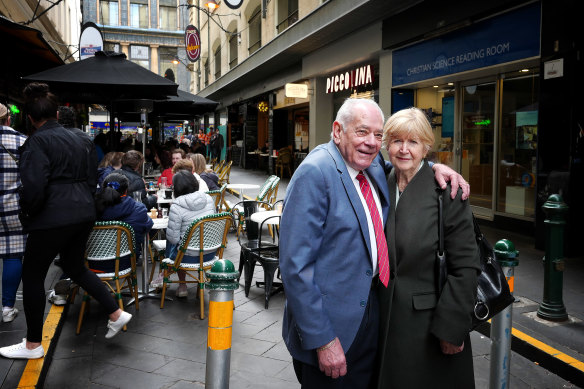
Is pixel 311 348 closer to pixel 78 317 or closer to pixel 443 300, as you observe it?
pixel 443 300

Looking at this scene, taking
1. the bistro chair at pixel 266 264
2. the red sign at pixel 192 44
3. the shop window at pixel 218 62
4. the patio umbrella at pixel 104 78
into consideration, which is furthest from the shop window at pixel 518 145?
the shop window at pixel 218 62

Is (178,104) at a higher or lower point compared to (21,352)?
higher

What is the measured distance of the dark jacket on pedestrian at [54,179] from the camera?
343 cm

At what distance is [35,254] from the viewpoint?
3523 millimetres

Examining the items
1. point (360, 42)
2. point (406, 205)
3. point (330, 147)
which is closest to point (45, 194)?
point (330, 147)

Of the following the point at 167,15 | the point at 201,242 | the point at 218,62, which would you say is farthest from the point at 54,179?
the point at 167,15

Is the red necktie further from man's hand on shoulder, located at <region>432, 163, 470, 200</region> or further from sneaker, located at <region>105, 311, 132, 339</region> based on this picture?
sneaker, located at <region>105, 311, 132, 339</region>

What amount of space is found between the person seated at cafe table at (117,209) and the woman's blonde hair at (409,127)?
3.06 m

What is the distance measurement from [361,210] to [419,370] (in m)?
0.75

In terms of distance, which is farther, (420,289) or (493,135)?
(493,135)

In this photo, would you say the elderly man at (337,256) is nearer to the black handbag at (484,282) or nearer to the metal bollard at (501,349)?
the black handbag at (484,282)

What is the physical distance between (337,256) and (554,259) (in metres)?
3.33

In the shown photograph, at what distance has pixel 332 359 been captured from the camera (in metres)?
1.96

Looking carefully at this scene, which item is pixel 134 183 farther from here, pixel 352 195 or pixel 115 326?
pixel 352 195
